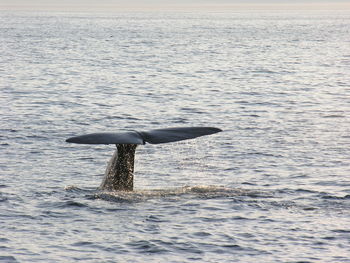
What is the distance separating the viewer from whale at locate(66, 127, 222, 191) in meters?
13.3

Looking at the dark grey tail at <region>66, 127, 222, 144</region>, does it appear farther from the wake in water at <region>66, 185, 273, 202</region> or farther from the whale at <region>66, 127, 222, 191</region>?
the wake in water at <region>66, 185, 273, 202</region>

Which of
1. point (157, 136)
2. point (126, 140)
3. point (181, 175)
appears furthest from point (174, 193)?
point (126, 140)

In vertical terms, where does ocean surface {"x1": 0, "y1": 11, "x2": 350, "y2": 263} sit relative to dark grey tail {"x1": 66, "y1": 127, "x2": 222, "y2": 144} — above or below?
below

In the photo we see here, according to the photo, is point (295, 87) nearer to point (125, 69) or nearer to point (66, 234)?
point (125, 69)

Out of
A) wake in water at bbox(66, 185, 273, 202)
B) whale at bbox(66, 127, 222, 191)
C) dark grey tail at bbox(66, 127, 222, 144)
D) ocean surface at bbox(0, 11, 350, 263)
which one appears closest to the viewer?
ocean surface at bbox(0, 11, 350, 263)

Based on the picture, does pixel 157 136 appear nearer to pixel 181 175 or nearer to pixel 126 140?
pixel 126 140

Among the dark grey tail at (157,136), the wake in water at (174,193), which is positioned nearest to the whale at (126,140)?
the dark grey tail at (157,136)

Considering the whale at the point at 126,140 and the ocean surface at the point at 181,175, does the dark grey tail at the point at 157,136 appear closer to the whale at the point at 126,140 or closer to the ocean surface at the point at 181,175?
the whale at the point at 126,140

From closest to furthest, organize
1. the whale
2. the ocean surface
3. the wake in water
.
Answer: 1. the ocean surface
2. the whale
3. the wake in water

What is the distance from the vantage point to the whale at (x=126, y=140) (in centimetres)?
1325

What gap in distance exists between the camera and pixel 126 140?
13656 mm

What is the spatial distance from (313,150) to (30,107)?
12.4m

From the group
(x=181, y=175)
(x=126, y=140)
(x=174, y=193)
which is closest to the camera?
(x=126, y=140)

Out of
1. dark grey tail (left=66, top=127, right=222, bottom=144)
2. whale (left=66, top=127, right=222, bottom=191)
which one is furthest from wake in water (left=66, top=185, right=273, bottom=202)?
dark grey tail (left=66, top=127, right=222, bottom=144)
